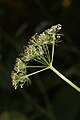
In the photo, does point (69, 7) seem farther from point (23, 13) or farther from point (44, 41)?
point (44, 41)

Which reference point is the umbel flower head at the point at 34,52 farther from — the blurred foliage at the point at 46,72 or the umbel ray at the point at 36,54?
the blurred foliage at the point at 46,72

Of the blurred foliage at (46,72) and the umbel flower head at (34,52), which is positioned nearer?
the umbel flower head at (34,52)

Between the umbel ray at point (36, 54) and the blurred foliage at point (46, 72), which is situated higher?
the blurred foliage at point (46, 72)

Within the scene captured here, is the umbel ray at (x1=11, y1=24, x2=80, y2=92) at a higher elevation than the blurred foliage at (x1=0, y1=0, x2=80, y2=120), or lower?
lower

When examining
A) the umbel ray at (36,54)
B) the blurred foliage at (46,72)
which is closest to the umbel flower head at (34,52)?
the umbel ray at (36,54)

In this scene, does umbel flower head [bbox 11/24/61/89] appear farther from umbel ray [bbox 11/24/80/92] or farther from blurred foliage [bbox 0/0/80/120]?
blurred foliage [bbox 0/0/80/120]

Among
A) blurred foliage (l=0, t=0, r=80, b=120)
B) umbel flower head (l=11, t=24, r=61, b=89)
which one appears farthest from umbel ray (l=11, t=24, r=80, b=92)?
blurred foliage (l=0, t=0, r=80, b=120)

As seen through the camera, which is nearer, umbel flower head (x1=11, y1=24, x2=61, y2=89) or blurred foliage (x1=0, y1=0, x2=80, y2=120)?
umbel flower head (x1=11, y1=24, x2=61, y2=89)

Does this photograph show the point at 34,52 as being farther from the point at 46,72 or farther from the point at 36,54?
the point at 46,72

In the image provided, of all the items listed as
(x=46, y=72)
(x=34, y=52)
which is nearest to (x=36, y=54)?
(x=34, y=52)
